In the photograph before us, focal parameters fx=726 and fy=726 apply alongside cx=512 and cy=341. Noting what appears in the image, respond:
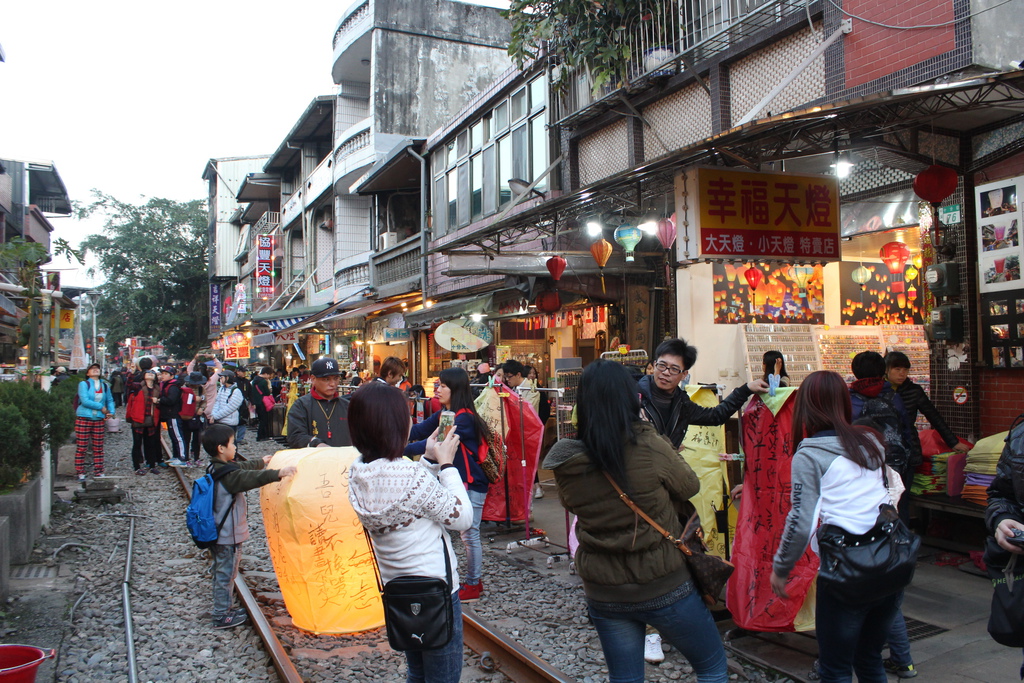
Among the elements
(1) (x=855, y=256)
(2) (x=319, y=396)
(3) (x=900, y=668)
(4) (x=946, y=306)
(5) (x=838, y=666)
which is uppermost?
(1) (x=855, y=256)

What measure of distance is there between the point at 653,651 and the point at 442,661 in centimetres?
215

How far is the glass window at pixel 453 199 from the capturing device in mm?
17391

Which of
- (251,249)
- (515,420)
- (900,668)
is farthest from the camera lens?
(251,249)

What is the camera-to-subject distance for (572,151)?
13000 millimetres

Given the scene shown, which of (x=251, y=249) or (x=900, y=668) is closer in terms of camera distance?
(x=900, y=668)

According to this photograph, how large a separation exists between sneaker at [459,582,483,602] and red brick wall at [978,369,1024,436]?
5014 millimetres

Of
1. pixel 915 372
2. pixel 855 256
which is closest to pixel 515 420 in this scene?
pixel 915 372

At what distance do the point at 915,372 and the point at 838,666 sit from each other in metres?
7.99

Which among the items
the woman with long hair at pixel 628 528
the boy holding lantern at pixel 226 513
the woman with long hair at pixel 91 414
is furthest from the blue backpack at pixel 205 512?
the woman with long hair at pixel 91 414

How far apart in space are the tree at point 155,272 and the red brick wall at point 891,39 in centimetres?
4287

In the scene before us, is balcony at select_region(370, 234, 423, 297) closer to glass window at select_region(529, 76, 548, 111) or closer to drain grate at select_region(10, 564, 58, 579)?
glass window at select_region(529, 76, 548, 111)

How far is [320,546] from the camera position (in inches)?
200

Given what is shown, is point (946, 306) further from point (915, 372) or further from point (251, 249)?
point (251, 249)

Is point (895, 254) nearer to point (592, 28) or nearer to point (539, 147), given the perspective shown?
point (592, 28)
